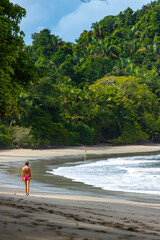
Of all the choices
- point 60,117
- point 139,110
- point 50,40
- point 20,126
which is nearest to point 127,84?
point 139,110

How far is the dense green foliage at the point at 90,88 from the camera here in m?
54.0

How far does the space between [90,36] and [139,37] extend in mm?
16653

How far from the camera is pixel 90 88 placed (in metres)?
75.1

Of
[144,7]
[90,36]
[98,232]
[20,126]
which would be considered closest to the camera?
[98,232]

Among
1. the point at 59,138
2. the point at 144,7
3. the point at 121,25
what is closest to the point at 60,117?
the point at 59,138

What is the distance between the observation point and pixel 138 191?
18.2 metres

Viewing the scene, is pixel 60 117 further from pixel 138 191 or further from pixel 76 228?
pixel 76 228

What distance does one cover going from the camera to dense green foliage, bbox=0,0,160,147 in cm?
5403

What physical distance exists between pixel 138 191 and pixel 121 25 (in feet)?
412

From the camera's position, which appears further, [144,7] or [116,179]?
[144,7]

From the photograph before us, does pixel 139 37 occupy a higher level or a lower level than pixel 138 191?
higher

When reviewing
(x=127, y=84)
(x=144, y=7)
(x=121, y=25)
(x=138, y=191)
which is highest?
(x=144, y=7)

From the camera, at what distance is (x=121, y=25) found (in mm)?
137375

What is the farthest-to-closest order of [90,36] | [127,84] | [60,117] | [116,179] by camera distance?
[90,36] → [127,84] → [60,117] → [116,179]
